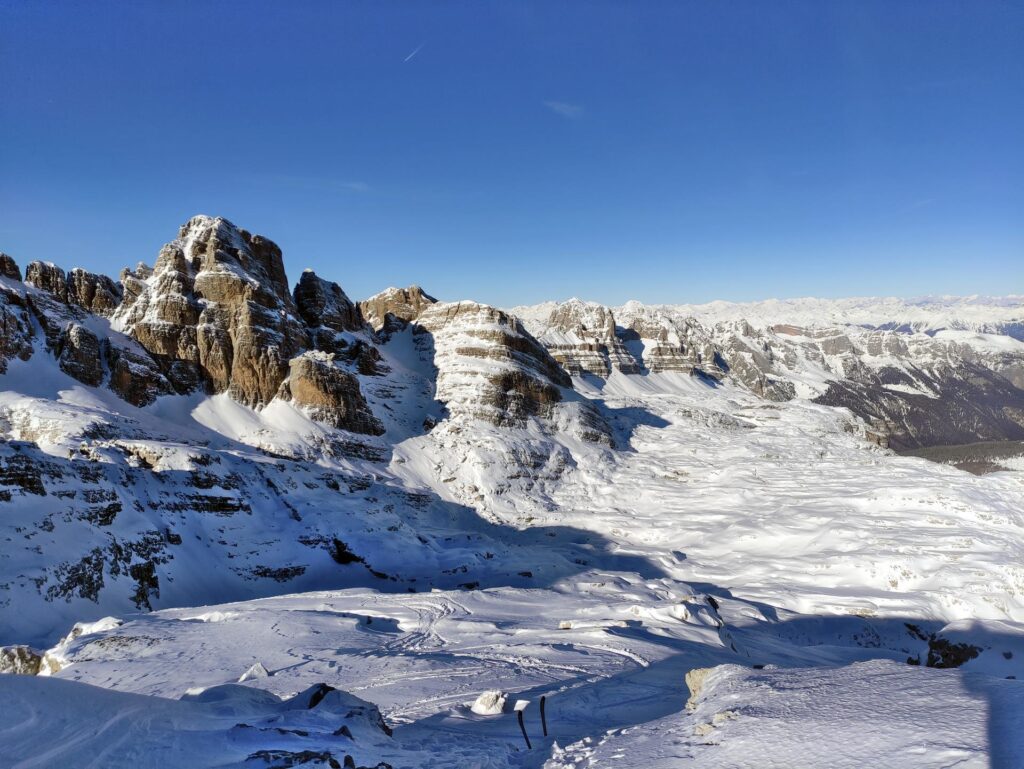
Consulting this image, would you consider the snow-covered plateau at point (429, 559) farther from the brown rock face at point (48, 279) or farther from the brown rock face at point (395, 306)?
the brown rock face at point (395, 306)

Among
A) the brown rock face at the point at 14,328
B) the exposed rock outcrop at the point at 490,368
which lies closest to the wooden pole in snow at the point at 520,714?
the exposed rock outcrop at the point at 490,368

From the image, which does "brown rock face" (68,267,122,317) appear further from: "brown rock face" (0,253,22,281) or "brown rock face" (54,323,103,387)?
"brown rock face" (54,323,103,387)

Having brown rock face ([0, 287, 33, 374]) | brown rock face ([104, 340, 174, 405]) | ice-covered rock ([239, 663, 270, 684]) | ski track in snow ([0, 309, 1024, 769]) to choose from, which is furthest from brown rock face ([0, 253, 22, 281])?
ice-covered rock ([239, 663, 270, 684])

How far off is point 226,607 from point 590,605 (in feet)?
67.3

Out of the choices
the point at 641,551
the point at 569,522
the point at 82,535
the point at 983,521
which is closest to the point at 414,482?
the point at 569,522

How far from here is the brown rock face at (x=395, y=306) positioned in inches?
4535

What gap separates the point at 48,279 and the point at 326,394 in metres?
41.1

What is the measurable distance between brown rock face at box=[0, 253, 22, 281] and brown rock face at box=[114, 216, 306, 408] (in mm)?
11074

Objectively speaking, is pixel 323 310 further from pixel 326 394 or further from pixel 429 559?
pixel 429 559

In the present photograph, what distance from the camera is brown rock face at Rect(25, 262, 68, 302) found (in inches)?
2653

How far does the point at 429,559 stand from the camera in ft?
158

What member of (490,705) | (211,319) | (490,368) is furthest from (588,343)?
(490,705)

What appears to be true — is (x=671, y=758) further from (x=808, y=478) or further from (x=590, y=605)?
(x=808, y=478)

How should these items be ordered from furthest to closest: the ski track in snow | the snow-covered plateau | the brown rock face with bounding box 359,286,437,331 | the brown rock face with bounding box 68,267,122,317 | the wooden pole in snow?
the brown rock face with bounding box 359,286,437,331, the brown rock face with bounding box 68,267,122,317, the wooden pole in snow, the snow-covered plateau, the ski track in snow
